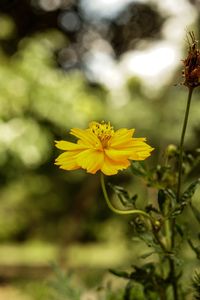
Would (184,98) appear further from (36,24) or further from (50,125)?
(36,24)

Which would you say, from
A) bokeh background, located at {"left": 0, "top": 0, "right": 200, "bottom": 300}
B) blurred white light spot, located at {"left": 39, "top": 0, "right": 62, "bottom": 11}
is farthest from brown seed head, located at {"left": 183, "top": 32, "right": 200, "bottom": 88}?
blurred white light spot, located at {"left": 39, "top": 0, "right": 62, "bottom": 11}

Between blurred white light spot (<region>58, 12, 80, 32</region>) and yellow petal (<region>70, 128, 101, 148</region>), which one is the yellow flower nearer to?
yellow petal (<region>70, 128, 101, 148</region>)

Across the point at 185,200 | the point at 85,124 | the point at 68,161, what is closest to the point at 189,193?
the point at 185,200

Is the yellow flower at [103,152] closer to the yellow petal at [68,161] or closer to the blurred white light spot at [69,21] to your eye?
the yellow petal at [68,161]

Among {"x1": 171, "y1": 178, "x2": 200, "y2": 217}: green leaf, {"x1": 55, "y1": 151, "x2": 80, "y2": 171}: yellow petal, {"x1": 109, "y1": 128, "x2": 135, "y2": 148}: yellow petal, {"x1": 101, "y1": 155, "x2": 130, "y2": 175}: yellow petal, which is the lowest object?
{"x1": 171, "y1": 178, "x2": 200, "y2": 217}: green leaf

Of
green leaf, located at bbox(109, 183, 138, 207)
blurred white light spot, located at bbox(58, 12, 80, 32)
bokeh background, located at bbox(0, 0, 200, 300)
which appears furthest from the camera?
blurred white light spot, located at bbox(58, 12, 80, 32)

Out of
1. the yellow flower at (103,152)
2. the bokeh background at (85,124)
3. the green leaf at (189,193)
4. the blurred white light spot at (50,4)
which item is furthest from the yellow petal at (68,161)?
the blurred white light spot at (50,4)

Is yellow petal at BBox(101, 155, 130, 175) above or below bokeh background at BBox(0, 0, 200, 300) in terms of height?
below

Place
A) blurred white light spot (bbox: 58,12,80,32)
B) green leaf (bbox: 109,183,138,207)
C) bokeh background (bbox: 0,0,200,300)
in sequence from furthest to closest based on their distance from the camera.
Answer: blurred white light spot (bbox: 58,12,80,32), bokeh background (bbox: 0,0,200,300), green leaf (bbox: 109,183,138,207)
